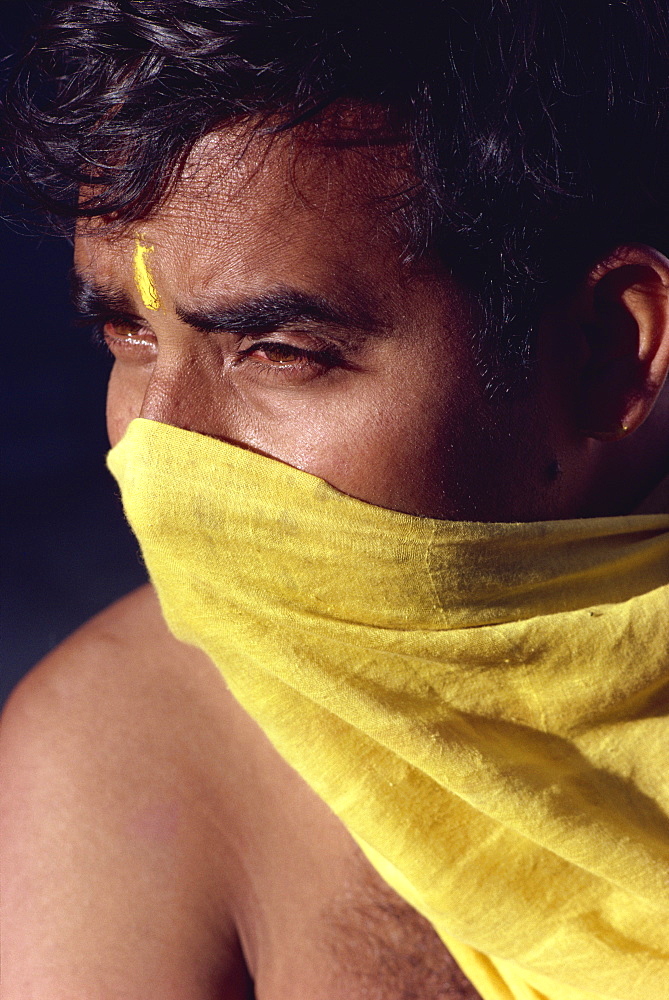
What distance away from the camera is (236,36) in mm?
1225

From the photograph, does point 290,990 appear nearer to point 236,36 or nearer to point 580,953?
point 580,953

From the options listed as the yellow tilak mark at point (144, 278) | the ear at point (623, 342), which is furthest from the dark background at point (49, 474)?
the ear at point (623, 342)

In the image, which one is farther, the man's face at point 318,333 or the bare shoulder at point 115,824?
the bare shoulder at point 115,824

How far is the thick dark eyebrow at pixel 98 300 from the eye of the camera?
53.6 inches

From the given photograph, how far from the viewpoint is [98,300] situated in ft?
4.56

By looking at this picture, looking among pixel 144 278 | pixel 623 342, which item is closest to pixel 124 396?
pixel 144 278

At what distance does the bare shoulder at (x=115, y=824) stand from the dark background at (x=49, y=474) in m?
1.04

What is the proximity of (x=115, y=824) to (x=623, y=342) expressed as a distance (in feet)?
3.53

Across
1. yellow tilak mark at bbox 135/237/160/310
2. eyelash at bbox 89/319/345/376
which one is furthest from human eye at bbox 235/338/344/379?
yellow tilak mark at bbox 135/237/160/310

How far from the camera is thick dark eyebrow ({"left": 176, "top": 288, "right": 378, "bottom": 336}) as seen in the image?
1229mm

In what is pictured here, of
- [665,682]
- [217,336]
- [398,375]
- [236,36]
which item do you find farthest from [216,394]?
[665,682]

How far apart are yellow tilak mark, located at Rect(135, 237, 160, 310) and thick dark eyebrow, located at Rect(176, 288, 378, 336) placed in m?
0.07

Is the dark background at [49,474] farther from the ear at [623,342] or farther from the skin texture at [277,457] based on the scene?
the ear at [623,342]

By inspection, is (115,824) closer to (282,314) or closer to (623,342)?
(282,314)
